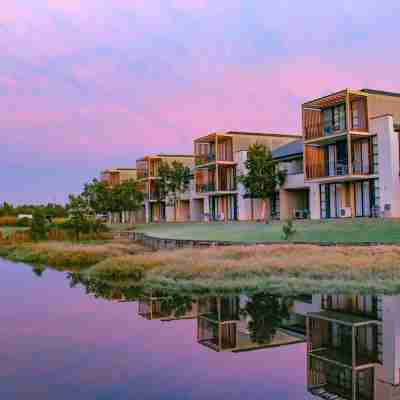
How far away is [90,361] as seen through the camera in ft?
28.2

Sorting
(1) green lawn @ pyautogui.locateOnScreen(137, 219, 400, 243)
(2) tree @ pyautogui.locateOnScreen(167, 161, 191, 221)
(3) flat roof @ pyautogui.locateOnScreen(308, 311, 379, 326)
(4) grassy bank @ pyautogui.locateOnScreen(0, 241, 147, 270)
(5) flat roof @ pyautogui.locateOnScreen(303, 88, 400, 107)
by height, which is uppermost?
(5) flat roof @ pyautogui.locateOnScreen(303, 88, 400, 107)

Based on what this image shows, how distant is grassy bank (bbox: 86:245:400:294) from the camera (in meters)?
13.9

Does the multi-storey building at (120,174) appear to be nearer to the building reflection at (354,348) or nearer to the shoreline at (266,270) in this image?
the shoreline at (266,270)

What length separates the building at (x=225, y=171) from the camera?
46.4 meters

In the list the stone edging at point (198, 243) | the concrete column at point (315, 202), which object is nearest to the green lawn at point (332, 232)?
the stone edging at point (198, 243)

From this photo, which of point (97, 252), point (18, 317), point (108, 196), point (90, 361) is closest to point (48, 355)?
point (90, 361)

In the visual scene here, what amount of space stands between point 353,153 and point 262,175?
27.3 ft

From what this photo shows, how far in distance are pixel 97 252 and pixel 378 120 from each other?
1946 centimetres

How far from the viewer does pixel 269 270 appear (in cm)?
1582

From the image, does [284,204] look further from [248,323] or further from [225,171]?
[248,323]

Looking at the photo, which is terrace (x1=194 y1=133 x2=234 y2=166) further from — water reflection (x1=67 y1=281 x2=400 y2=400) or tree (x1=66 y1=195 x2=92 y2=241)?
water reflection (x1=67 y1=281 x2=400 y2=400)

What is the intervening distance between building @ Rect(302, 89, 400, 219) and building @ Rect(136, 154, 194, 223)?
84.3ft

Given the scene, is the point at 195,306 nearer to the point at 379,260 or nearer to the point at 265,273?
the point at 265,273

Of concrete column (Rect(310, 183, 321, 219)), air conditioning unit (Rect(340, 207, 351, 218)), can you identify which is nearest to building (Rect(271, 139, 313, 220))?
concrete column (Rect(310, 183, 321, 219))
